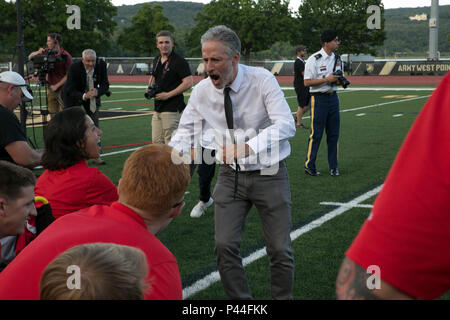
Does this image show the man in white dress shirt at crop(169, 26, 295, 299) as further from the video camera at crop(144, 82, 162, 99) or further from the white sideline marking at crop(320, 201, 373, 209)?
the video camera at crop(144, 82, 162, 99)

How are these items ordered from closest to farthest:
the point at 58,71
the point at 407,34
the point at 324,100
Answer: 1. the point at 324,100
2. the point at 58,71
3. the point at 407,34

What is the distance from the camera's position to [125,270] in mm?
1461

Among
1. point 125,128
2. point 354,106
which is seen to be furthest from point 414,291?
point 354,106

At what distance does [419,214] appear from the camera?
1.11 m

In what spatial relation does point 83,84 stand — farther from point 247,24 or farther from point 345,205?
point 247,24

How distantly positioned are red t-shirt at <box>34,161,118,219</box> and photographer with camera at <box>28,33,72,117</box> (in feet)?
24.4

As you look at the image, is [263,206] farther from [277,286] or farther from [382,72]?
[382,72]

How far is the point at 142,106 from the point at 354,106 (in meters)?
7.98

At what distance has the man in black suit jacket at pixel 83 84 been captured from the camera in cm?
933

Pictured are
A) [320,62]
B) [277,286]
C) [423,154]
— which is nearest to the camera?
[423,154]

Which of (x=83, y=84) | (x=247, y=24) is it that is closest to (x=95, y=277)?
(x=83, y=84)

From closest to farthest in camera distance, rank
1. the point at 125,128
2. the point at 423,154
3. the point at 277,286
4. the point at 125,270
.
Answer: the point at 423,154 → the point at 125,270 → the point at 277,286 → the point at 125,128

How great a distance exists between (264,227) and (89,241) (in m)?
1.77

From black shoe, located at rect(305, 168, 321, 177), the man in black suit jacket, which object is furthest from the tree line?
black shoe, located at rect(305, 168, 321, 177)
